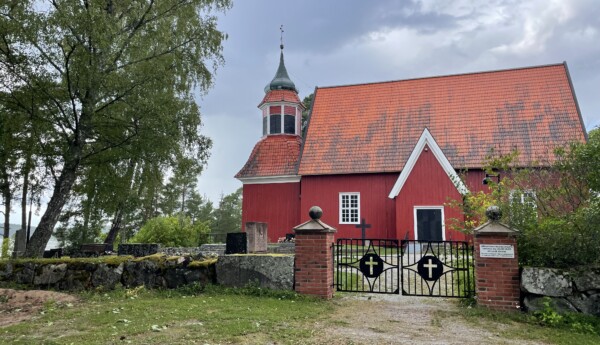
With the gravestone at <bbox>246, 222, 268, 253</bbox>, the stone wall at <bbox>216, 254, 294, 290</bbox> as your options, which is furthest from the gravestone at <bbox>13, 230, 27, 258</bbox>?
the stone wall at <bbox>216, 254, 294, 290</bbox>

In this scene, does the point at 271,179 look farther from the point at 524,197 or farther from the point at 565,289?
the point at 565,289

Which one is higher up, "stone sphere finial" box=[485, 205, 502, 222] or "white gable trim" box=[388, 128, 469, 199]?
"white gable trim" box=[388, 128, 469, 199]

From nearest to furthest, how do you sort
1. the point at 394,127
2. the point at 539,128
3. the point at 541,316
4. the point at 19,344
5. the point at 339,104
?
the point at 19,344 < the point at 541,316 < the point at 539,128 < the point at 394,127 < the point at 339,104

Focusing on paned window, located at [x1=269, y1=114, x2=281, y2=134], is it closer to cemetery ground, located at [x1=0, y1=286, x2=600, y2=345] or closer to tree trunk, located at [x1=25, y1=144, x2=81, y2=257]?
tree trunk, located at [x1=25, y1=144, x2=81, y2=257]

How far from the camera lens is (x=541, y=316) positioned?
257 inches

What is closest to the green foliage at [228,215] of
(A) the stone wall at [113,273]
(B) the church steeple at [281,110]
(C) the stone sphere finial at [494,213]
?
(B) the church steeple at [281,110]

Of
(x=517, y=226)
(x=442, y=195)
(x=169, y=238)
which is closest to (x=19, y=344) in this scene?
(x=517, y=226)

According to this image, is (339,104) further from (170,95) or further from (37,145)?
(37,145)

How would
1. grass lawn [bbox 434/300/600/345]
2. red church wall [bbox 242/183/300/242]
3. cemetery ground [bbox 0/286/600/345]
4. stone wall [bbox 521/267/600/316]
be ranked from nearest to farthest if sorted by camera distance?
cemetery ground [bbox 0/286/600/345] → grass lawn [bbox 434/300/600/345] → stone wall [bbox 521/267/600/316] → red church wall [bbox 242/183/300/242]

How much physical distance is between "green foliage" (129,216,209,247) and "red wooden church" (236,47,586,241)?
4868 millimetres

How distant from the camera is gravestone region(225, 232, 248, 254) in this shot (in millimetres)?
12242

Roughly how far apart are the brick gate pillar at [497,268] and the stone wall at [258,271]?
10.7ft

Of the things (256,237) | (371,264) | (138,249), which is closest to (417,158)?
(256,237)

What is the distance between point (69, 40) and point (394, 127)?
665 inches
